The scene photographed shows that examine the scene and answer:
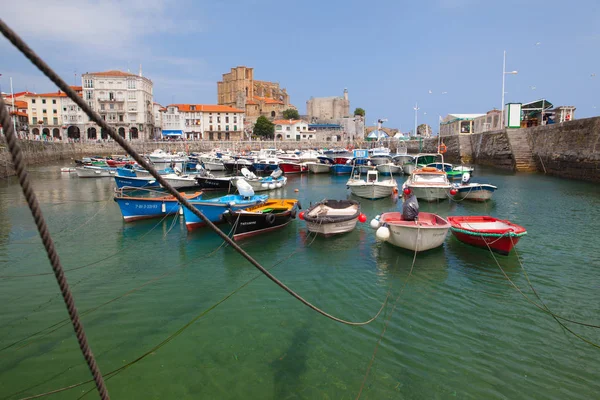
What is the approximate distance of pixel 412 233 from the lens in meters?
12.1

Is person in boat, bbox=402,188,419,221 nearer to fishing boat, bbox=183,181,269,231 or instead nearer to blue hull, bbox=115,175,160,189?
fishing boat, bbox=183,181,269,231

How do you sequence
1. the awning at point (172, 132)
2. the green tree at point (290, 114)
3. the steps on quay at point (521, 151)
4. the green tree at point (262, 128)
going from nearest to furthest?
the steps on quay at point (521, 151) → the awning at point (172, 132) → the green tree at point (262, 128) → the green tree at point (290, 114)

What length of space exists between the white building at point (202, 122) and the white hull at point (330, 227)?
274 feet

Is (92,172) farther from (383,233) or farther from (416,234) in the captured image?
(416,234)

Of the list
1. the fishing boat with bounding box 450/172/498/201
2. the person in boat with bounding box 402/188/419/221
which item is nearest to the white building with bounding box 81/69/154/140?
the fishing boat with bounding box 450/172/498/201

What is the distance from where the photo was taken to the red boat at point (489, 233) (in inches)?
462

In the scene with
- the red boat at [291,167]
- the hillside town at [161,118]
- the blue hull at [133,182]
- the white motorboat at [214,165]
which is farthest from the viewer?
the hillside town at [161,118]

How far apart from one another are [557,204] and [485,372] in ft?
61.0

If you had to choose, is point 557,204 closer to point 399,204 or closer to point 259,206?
point 399,204

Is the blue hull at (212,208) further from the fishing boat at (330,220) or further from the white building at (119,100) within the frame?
the white building at (119,100)

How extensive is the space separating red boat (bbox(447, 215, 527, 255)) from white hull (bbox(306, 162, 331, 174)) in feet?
106

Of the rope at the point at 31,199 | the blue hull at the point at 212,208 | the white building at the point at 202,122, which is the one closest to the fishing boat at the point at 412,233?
the blue hull at the point at 212,208

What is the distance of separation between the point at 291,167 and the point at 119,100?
5441 cm

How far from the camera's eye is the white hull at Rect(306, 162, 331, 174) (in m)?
45.5
